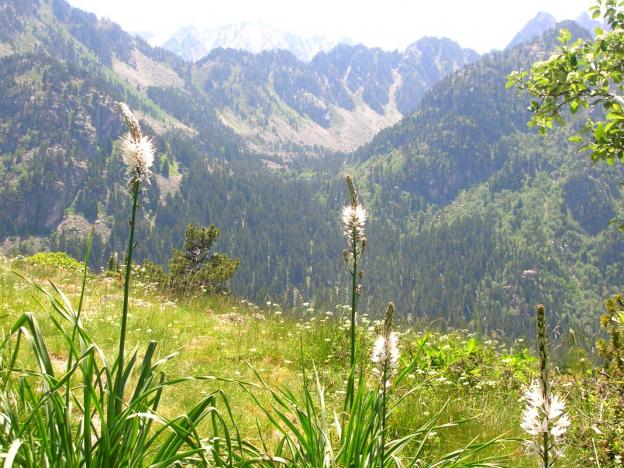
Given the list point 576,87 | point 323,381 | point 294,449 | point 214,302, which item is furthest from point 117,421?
point 214,302

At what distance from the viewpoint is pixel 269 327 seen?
37.0 ft

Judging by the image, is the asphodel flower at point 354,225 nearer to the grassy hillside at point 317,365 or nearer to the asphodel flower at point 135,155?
the grassy hillside at point 317,365

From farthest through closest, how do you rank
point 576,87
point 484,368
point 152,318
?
1. point 152,318
2. point 484,368
3. point 576,87

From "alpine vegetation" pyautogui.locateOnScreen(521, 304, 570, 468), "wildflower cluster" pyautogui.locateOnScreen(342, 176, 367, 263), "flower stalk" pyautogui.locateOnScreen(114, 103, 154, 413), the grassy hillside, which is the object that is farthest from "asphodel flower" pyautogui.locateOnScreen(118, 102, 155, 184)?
"alpine vegetation" pyautogui.locateOnScreen(521, 304, 570, 468)

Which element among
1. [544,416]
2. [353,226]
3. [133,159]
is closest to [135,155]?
[133,159]

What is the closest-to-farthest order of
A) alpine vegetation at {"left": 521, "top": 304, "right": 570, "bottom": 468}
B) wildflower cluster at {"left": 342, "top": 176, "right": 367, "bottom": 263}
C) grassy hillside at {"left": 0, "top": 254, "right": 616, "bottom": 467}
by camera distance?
alpine vegetation at {"left": 521, "top": 304, "right": 570, "bottom": 468} → wildflower cluster at {"left": 342, "top": 176, "right": 367, "bottom": 263} → grassy hillside at {"left": 0, "top": 254, "right": 616, "bottom": 467}

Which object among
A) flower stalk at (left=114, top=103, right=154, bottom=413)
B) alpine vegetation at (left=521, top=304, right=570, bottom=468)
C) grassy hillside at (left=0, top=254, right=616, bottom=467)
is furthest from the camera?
grassy hillside at (left=0, top=254, right=616, bottom=467)

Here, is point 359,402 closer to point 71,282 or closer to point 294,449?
point 294,449

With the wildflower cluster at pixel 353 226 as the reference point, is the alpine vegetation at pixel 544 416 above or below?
below

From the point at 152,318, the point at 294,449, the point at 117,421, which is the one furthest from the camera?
the point at 152,318

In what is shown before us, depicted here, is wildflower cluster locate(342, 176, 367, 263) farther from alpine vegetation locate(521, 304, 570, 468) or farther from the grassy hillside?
alpine vegetation locate(521, 304, 570, 468)

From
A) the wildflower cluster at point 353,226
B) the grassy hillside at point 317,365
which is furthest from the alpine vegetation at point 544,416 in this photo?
the grassy hillside at point 317,365

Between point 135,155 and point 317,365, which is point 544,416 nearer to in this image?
point 135,155

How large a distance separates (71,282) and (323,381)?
10098 mm
